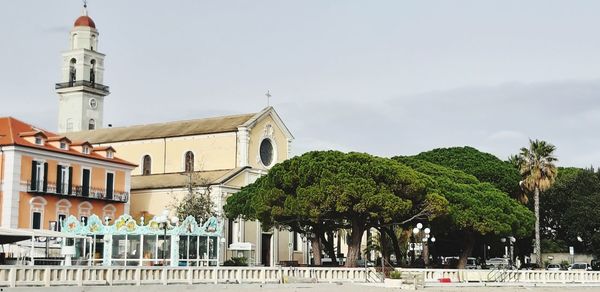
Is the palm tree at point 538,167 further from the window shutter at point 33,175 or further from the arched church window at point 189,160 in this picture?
the window shutter at point 33,175

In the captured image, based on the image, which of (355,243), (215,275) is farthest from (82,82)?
(215,275)

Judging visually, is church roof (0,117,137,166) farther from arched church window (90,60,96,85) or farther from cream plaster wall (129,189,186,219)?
arched church window (90,60,96,85)

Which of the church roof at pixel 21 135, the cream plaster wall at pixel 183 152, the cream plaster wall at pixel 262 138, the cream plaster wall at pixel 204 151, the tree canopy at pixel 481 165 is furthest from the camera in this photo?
the tree canopy at pixel 481 165

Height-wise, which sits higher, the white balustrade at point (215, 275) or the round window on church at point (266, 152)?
the round window on church at point (266, 152)

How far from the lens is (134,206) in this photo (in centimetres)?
7031

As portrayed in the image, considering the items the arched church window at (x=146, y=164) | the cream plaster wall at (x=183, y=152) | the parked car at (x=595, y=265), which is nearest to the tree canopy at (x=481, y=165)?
the parked car at (x=595, y=265)

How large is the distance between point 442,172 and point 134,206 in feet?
82.9

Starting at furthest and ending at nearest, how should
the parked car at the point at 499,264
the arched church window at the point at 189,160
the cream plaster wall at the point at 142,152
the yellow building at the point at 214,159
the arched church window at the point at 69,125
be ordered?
1. the arched church window at the point at 69,125
2. the cream plaster wall at the point at 142,152
3. the arched church window at the point at 189,160
4. the yellow building at the point at 214,159
5. the parked car at the point at 499,264

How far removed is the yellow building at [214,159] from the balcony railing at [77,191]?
5.24m

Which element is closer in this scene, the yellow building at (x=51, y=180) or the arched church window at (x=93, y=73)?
the yellow building at (x=51, y=180)

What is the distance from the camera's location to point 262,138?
73.1 meters

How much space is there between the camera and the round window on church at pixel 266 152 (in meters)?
73.7

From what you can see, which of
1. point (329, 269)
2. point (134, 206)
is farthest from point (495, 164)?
point (329, 269)

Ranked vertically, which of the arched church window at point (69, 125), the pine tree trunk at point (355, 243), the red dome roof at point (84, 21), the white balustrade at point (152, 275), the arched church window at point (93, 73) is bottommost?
the white balustrade at point (152, 275)
